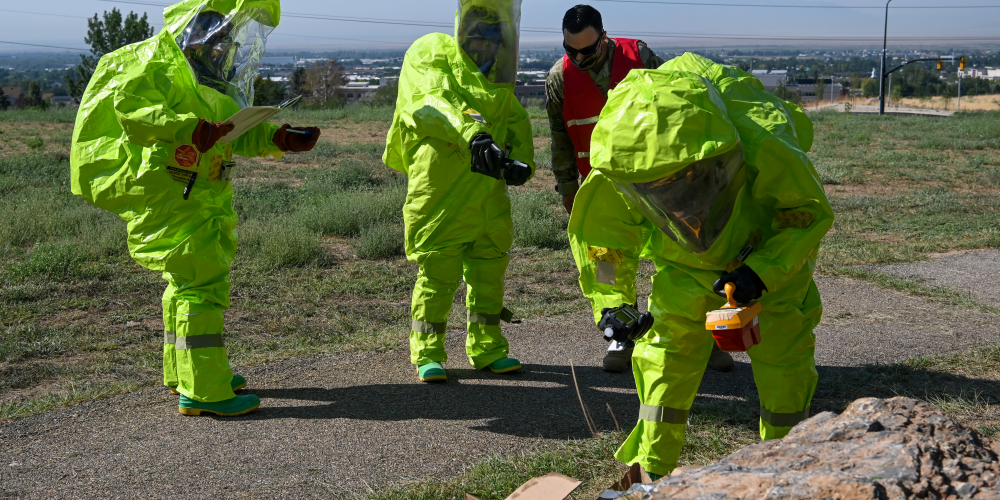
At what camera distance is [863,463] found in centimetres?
188

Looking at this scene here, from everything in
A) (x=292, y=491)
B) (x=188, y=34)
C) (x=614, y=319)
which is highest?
(x=188, y=34)

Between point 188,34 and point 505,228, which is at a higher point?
point 188,34

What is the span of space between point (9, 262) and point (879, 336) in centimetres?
706

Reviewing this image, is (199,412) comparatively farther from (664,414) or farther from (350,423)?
(664,414)

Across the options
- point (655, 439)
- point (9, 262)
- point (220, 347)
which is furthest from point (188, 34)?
point (9, 262)

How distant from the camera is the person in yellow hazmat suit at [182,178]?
4.07 m

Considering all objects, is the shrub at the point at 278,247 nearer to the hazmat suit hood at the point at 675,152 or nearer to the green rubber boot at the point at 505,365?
the green rubber boot at the point at 505,365

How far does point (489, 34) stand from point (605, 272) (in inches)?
74.4

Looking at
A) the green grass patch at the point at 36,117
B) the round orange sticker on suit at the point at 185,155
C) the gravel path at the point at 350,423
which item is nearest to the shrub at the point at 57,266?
the gravel path at the point at 350,423

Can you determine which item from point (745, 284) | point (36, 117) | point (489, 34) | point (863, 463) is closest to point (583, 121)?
point (489, 34)

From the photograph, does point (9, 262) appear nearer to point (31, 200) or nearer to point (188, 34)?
point (31, 200)

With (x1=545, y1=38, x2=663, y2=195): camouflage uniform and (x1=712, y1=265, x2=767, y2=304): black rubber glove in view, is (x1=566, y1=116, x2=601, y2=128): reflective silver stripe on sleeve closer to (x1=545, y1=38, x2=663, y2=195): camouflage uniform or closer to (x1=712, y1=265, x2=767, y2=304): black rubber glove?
(x1=545, y1=38, x2=663, y2=195): camouflage uniform

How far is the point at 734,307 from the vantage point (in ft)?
8.77

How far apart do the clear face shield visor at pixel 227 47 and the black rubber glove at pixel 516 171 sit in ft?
5.13
